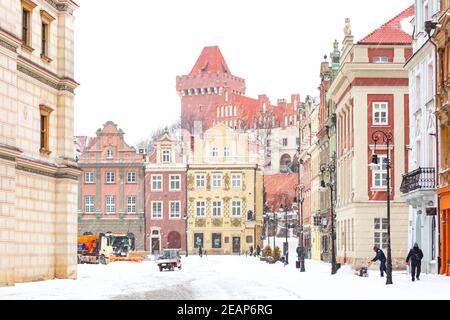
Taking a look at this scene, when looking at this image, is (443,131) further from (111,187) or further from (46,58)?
(111,187)

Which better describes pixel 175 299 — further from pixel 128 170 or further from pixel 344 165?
pixel 128 170

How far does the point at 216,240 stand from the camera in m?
115

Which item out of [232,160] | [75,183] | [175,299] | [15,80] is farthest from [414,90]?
[232,160]

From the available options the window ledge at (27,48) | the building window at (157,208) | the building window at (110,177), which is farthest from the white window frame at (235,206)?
the window ledge at (27,48)

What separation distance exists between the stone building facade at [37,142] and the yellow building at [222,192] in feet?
223

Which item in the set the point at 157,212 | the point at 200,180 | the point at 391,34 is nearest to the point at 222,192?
the point at 200,180

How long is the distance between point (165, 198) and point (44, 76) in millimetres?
71347

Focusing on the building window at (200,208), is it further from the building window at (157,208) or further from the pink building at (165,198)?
the building window at (157,208)

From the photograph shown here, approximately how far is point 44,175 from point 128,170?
70311mm

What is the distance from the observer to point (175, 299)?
29797 millimetres

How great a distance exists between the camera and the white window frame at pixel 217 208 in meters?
115

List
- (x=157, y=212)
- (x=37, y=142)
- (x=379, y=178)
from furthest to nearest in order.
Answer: (x=157, y=212)
(x=379, y=178)
(x=37, y=142)
